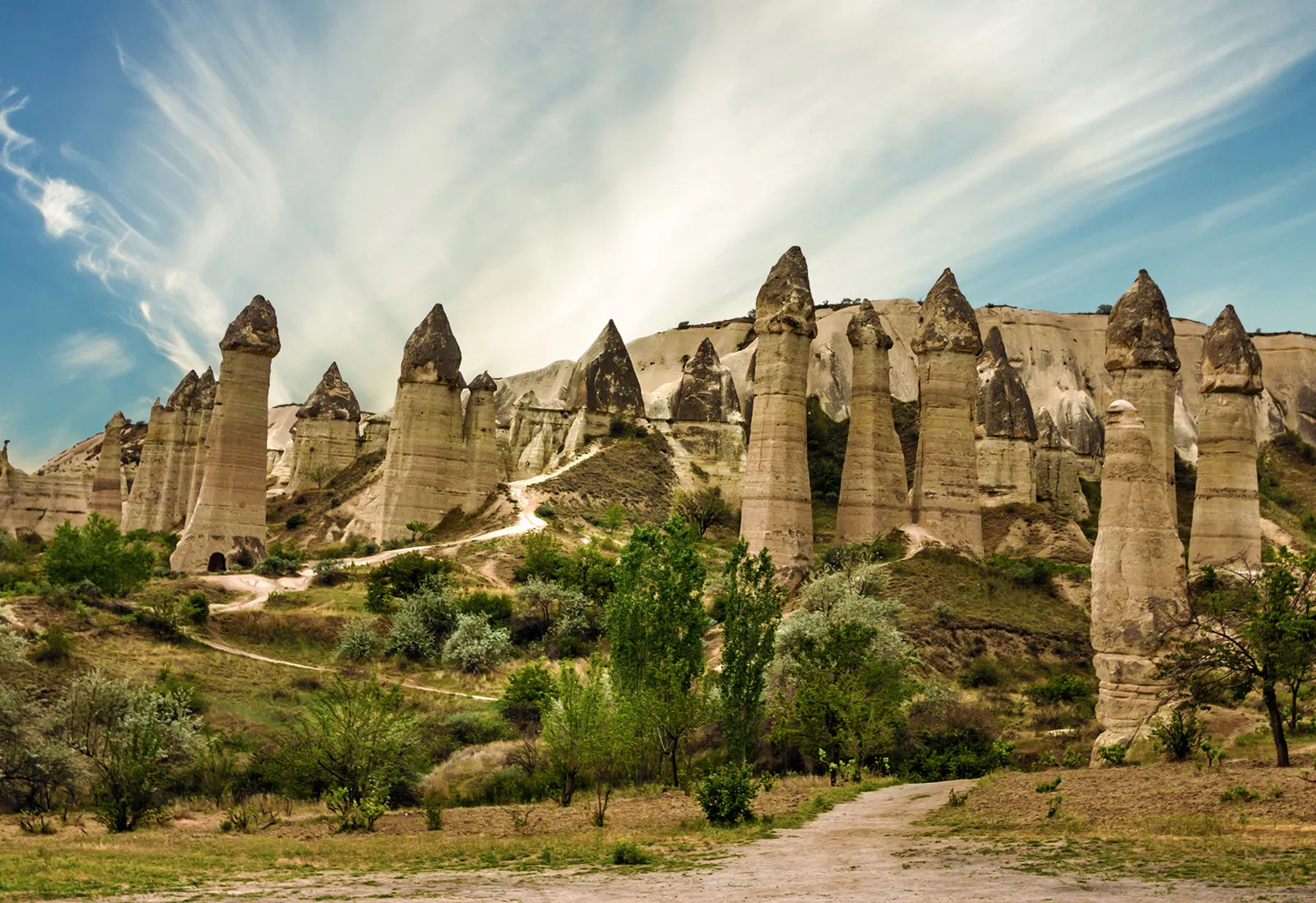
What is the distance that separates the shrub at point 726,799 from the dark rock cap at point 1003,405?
3866 centimetres

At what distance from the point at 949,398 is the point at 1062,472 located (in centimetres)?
2488

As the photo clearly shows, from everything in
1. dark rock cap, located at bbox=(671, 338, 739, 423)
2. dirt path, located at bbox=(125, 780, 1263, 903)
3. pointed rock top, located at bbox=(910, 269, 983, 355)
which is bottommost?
dirt path, located at bbox=(125, 780, 1263, 903)

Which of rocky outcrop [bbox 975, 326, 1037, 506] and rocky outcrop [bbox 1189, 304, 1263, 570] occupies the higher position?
rocky outcrop [bbox 975, 326, 1037, 506]

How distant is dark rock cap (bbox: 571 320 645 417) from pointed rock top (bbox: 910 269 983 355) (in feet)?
71.7

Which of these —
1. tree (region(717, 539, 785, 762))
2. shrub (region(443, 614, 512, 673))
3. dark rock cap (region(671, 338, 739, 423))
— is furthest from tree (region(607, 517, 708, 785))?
dark rock cap (region(671, 338, 739, 423))

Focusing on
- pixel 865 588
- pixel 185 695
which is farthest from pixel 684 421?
pixel 185 695

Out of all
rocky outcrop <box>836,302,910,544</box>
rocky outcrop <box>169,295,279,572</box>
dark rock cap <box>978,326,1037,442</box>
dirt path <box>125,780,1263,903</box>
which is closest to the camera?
dirt path <box>125,780,1263,903</box>

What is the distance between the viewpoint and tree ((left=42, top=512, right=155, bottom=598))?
3275 centimetres

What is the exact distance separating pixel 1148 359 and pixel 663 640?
61.3ft

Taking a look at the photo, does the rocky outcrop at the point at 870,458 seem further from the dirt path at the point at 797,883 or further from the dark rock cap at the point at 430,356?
the dirt path at the point at 797,883

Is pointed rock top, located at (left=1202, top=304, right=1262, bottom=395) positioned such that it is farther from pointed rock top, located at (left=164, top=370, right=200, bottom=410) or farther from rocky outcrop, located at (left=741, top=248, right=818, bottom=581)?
pointed rock top, located at (left=164, top=370, right=200, bottom=410)

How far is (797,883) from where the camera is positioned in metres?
10.3

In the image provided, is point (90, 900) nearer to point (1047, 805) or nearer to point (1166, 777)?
point (1047, 805)

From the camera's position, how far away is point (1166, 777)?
14148 millimetres
